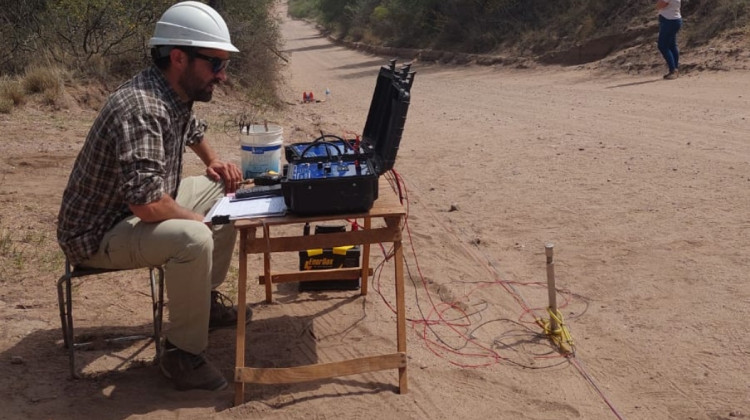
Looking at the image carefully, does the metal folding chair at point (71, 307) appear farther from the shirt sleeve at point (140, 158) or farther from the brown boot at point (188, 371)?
the shirt sleeve at point (140, 158)

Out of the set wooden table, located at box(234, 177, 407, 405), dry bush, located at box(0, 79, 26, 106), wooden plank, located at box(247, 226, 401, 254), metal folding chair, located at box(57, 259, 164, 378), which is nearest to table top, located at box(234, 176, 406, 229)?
wooden table, located at box(234, 177, 407, 405)

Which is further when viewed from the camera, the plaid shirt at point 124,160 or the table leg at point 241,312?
the table leg at point 241,312

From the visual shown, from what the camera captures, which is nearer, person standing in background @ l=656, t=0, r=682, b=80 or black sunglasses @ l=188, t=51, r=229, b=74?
black sunglasses @ l=188, t=51, r=229, b=74

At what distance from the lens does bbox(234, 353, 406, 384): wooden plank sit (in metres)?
3.67

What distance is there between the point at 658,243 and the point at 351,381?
279 cm

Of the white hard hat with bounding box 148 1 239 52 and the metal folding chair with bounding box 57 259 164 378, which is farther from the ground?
the white hard hat with bounding box 148 1 239 52

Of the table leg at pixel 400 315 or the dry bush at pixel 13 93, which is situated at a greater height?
the table leg at pixel 400 315

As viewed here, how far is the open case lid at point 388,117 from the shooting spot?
3.81m

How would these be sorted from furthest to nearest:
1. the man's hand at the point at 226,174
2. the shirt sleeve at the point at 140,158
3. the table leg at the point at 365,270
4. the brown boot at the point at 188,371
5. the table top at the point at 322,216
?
the table leg at the point at 365,270 < the man's hand at the point at 226,174 < the brown boot at the point at 188,371 < the table top at the point at 322,216 < the shirt sleeve at the point at 140,158

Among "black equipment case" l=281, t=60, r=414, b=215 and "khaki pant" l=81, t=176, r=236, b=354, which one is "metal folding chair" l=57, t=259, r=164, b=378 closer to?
"khaki pant" l=81, t=176, r=236, b=354

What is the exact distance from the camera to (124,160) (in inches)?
133

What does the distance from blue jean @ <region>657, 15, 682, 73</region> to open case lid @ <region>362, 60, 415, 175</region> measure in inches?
433

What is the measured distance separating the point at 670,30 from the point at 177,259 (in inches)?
501

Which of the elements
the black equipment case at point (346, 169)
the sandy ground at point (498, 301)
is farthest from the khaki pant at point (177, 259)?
the black equipment case at point (346, 169)
